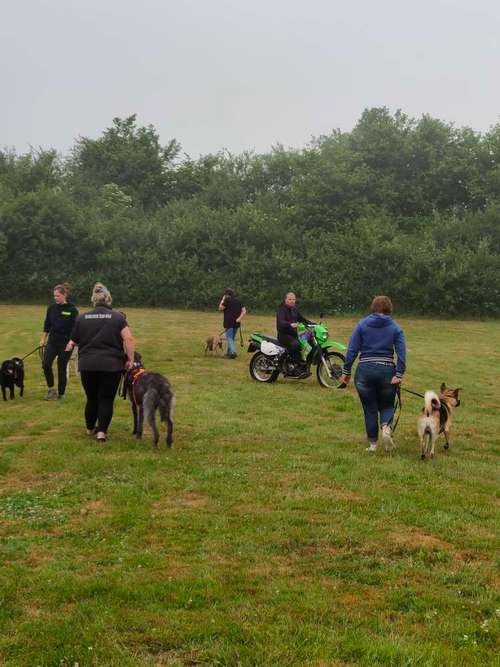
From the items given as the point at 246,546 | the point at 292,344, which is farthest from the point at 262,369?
the point at 246,546

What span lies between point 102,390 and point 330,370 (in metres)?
6.19

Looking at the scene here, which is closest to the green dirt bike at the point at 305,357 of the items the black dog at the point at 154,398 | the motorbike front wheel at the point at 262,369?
the motorbike front wheel at the point at 262,369

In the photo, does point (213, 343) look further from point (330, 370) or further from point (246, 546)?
point (246, 546)

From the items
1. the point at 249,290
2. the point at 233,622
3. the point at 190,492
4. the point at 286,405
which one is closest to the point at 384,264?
the point at 249,290

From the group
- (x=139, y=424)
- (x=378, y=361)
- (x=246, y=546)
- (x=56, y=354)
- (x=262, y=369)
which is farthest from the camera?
(x=262, y=369)

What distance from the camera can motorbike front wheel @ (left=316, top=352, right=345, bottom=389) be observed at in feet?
46.5

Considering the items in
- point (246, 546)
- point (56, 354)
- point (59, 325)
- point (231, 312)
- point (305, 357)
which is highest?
point (231, 312)

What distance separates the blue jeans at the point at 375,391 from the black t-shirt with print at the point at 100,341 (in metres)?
3.08

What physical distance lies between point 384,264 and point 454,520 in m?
33.2

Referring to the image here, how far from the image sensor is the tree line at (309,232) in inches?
1500

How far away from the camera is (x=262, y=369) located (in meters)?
15.0

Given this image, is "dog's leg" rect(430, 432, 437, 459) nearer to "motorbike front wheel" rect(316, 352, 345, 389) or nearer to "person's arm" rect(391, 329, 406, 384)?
"person's arm" rect(391, 329, 406, 384)

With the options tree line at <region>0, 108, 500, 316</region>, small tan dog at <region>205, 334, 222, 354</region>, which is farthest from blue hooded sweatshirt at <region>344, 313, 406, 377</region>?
tree line at <region>0, 108, 500, 316</region>

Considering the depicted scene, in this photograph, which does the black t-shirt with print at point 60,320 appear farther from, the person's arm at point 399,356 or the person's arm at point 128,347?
the person's arm at point 399,356
